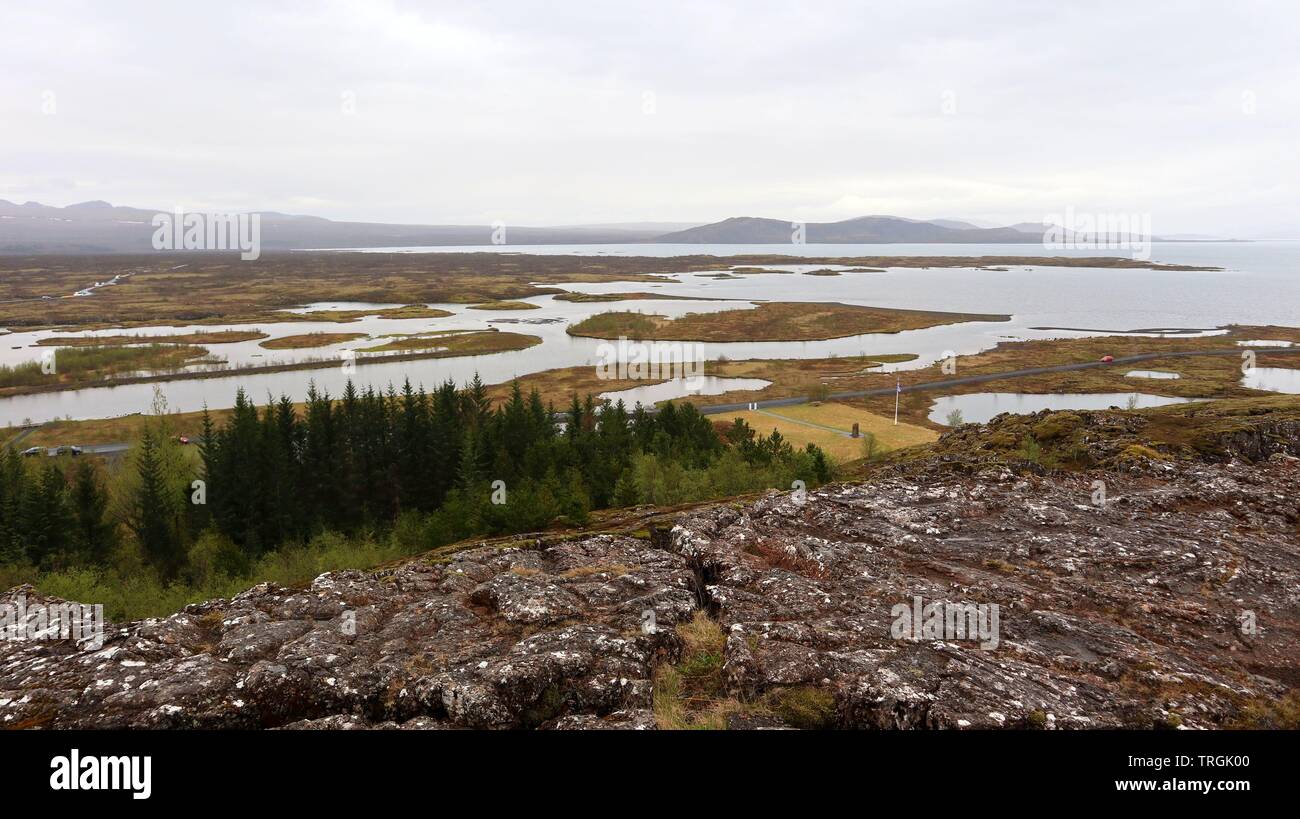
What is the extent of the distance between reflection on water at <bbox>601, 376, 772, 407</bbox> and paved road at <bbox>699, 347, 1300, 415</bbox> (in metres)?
11.0

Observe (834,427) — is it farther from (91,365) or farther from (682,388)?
(91,365)

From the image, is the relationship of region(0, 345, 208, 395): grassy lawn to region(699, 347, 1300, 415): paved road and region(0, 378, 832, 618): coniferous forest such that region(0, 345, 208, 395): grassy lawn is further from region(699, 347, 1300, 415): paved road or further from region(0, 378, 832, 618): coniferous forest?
region(699, 347, 1300, 415): paved road

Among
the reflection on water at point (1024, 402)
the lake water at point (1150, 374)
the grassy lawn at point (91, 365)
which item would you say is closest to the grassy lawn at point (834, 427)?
the reflection on water at point (1024, 402)

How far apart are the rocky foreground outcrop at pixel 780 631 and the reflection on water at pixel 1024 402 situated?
7994 cm

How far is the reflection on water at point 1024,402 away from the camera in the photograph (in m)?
95.8

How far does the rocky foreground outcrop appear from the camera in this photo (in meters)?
11.1

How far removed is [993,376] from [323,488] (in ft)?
371

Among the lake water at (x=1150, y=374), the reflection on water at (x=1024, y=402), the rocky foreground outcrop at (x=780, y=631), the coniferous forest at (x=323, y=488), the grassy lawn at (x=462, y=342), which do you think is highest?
the grassy lawn at (x=462, y=342)

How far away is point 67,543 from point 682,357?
362 feet

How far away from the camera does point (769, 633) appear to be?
1366 centimetres

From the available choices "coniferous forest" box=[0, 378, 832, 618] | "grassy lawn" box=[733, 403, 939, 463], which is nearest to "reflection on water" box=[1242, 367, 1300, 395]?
"grassy lawn" box=[733, 403, 939, 463]

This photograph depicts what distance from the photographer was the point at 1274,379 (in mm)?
112125

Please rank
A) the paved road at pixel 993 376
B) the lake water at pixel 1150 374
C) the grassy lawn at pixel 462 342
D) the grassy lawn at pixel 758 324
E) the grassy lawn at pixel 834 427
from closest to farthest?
the grassy lawn at pixel 834 427 → the paved road at pixel 993 376 → the lake water at pixel 1150 374 → the grassy lawn at pixel 462 342 → the grassy lawn at pixel 758 324

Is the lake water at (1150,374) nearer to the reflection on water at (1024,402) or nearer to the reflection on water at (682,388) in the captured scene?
the reflection on water at (1024,402)
